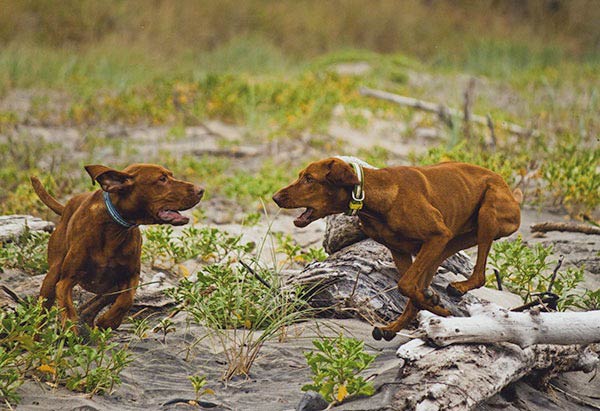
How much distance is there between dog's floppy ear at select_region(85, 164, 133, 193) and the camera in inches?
176

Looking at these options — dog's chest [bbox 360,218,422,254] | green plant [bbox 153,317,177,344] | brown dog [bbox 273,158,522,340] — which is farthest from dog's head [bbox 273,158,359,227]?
green plant [bbox 153,317,177,344]

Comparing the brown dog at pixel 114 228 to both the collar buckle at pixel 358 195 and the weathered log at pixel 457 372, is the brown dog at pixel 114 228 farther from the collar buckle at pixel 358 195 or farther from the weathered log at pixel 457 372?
the weathered log at pixel 457 372

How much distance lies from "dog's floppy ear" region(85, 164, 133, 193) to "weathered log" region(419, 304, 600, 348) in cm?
160

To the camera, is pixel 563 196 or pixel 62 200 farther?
pixel 62 200

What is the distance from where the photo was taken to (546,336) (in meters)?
4.20

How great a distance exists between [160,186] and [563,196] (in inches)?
181

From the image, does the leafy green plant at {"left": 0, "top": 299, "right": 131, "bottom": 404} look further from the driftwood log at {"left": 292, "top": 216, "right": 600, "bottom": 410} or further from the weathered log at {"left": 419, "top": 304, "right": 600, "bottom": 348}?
the weathered log at {"left": 419, "top": 304, "right": 600, "bottom": 348}

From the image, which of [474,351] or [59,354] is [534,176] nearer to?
[474,351]

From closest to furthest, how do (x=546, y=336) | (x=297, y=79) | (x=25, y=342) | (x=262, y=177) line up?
1. (x=25, y=342)
2. (x=546, y=336)
3. (x=262, y=177)
4. (x=297, y=79)

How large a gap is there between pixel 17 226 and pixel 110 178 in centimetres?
212

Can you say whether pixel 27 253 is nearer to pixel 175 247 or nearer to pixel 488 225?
pixel 175 247

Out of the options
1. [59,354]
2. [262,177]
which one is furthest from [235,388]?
[262,177]

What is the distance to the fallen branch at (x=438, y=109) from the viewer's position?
1067 centimetres

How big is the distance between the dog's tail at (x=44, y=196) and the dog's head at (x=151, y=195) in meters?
0.70
